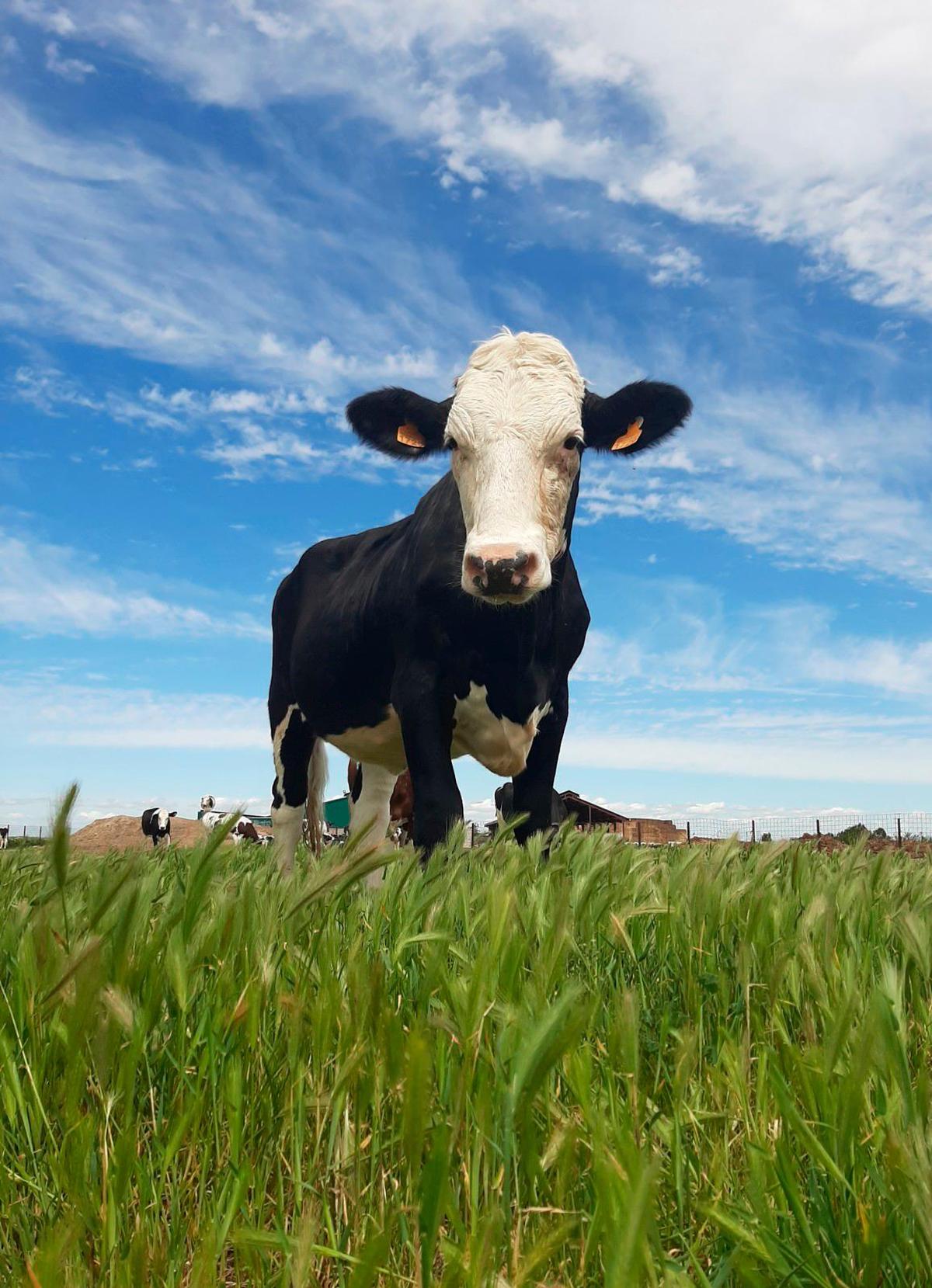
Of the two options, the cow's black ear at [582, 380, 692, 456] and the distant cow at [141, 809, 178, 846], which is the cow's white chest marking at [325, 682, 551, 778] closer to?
the cow's black ear at [582, 380, 692, 456]

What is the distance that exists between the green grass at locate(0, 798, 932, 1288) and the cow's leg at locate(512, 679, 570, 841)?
3.82 metres

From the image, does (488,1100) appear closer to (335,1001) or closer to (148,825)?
(335,1001)

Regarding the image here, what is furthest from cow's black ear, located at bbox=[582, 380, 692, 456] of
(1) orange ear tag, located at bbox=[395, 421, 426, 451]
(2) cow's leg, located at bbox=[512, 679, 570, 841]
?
(2) cow's leg, located at bbox=[512, 679, 570, 841]

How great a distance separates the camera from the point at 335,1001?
166cm

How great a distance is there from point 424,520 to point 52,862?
4.84m

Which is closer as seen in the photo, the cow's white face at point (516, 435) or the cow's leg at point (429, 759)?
the cow's white face at point (516, 435)

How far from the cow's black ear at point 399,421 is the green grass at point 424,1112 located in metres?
4.54

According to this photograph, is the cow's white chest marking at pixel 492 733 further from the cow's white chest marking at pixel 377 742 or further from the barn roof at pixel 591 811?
the barn roof at pixel 591 811

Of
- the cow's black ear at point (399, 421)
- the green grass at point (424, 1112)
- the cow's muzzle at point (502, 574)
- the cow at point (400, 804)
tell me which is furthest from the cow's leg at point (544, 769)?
the cow at point (400, 804)

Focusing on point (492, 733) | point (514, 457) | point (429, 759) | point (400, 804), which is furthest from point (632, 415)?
point (400, 804)

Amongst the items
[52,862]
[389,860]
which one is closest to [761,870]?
[389,860]

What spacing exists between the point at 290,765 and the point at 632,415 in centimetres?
455

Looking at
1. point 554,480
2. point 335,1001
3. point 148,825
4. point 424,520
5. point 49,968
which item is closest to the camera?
point 335,1001

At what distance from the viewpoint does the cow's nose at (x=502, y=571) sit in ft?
15.9
